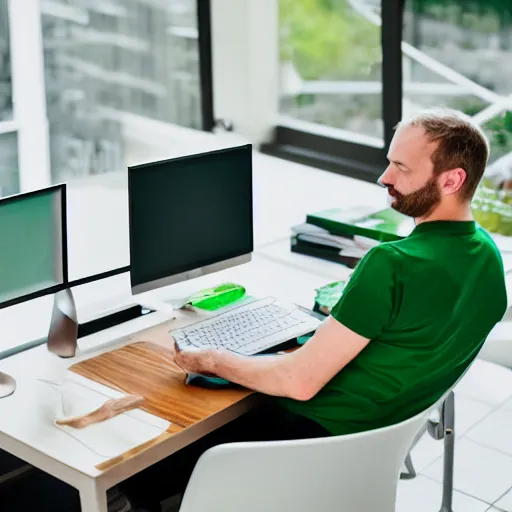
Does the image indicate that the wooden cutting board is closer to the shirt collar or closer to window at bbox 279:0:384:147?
the shirt collar

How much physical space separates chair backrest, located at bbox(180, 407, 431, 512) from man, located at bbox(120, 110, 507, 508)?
140 millimetres

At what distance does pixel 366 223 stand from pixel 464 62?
1.16 m

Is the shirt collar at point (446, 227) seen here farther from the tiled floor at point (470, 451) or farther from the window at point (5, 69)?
the window at point (5, 69)

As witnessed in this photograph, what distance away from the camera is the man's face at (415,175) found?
212cm

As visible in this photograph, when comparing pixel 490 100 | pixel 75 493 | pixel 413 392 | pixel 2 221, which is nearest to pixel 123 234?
pixel 2 221

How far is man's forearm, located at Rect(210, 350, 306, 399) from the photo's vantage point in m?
2.09

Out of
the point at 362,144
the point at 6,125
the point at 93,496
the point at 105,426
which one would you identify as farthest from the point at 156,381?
the point at 362,144

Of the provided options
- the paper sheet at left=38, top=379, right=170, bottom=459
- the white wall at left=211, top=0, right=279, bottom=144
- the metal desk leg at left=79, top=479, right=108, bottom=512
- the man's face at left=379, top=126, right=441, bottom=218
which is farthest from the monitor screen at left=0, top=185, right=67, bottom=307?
the white wall at left=211, top=0, right=279, bottom=144

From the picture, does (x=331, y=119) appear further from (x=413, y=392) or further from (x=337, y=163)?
(x=413, y=392)

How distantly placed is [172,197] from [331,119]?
6.86 feet

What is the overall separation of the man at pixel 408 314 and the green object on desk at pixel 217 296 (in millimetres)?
433

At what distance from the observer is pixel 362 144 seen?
434 centimetres

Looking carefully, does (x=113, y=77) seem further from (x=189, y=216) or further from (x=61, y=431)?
(x=61, y=431)

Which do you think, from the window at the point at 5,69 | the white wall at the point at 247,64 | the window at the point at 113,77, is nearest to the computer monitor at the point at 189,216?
the window at the point at 113,77
